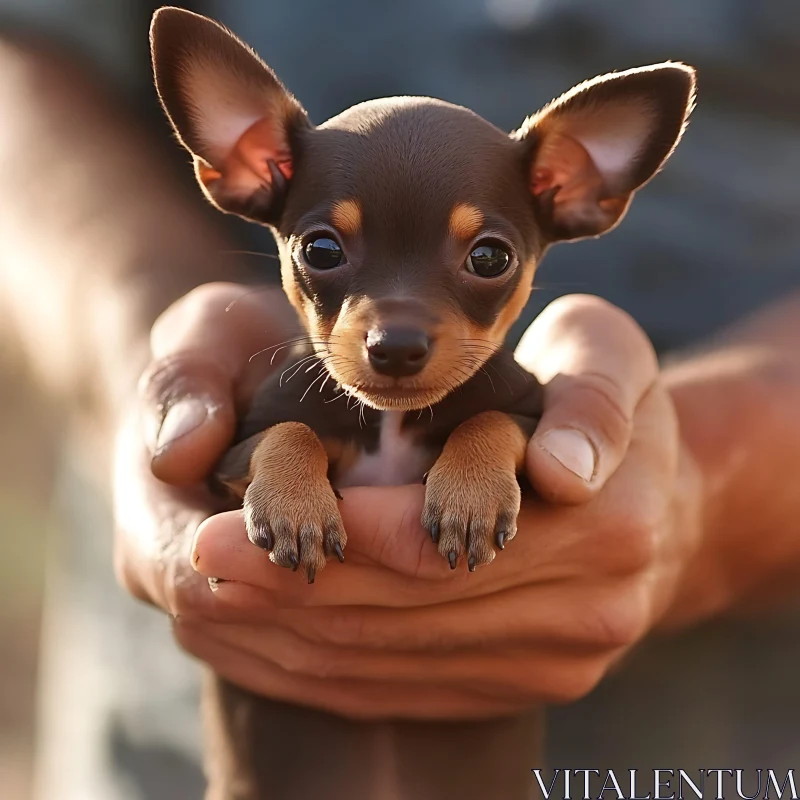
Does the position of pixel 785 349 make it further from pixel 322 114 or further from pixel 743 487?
pixel 322 114

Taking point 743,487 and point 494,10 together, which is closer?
point 743,487

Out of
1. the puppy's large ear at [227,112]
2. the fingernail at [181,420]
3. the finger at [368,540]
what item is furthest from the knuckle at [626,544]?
the puppy's large ear at [227,112]

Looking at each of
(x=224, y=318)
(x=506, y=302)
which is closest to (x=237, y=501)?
(x=224, y=318)

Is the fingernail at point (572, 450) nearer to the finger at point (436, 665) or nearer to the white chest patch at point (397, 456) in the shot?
the white chest patch at point (397, 456)

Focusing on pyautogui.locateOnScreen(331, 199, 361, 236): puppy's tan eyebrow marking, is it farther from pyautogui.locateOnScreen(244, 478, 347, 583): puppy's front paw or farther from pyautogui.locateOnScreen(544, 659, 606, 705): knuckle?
pyautogui.locateOnScreen(544, 659, 606, 705): knuckle

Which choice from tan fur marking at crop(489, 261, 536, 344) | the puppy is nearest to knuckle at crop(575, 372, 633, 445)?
the puppy

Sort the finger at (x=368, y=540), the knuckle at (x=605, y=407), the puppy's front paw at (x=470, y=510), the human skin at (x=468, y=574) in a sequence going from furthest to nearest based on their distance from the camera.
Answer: the knuckle at (x=605, y=407) < the human skin at (x=468, y=574) < the finger at (x=368, y=540) < the puppy's front paw at (x=470, y=510)

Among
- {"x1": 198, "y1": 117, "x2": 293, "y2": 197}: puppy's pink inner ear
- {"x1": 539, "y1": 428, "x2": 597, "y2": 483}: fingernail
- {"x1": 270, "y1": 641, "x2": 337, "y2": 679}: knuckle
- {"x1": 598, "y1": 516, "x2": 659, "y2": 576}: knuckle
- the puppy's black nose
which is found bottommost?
{"x1": 270, "y1": 641, "x2": 337, "y2": 679}: knuckle
